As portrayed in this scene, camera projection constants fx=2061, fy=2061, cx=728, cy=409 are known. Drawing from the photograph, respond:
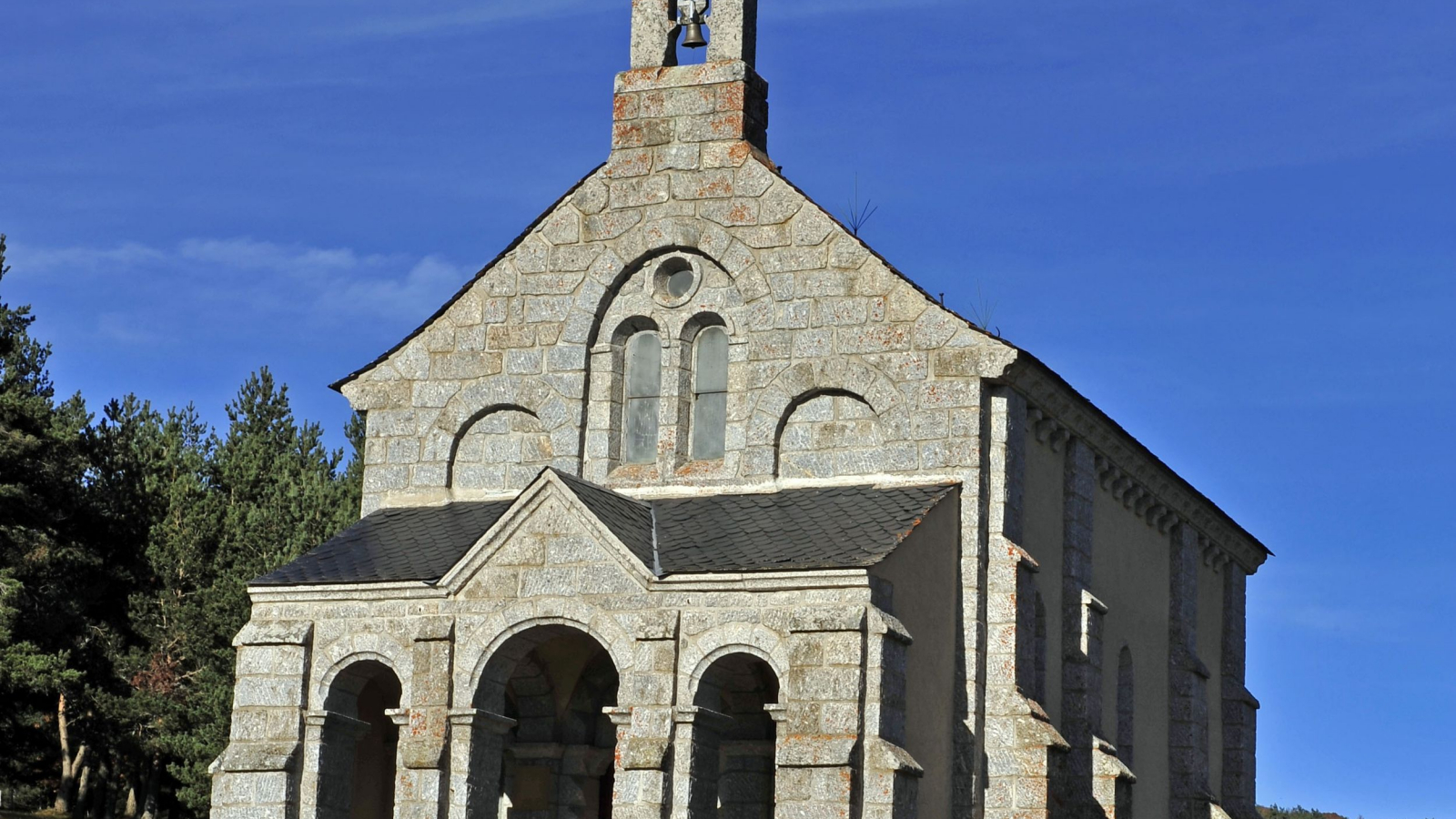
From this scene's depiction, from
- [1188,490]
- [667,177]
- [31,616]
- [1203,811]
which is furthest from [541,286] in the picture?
[31,616]

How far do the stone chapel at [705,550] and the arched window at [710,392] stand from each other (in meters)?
0.04

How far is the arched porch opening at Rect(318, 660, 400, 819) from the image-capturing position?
2264cm

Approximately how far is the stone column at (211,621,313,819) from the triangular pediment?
80.2 inches

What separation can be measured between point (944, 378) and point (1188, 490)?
24.8ft

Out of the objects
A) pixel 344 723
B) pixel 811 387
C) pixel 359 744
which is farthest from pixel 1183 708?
pixel 344 723

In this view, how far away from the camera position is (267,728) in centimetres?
2258

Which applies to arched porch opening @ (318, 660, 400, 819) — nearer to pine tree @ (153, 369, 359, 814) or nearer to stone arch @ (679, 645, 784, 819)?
stone arch @ (679, 645, 784, 819)

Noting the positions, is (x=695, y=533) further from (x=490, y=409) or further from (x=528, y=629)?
(x=490, y=409)

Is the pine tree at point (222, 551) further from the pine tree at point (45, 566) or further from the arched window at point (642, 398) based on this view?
the arched window at point (642, 398)

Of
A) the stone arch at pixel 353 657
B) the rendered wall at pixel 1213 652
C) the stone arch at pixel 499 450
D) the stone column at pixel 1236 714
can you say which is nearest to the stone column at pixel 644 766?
the stone arch at pixel 353 657

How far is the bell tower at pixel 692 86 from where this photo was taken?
25797mm

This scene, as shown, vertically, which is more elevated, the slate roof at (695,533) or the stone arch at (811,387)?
the stone arch at (811,387)

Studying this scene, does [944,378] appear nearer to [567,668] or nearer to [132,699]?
[567,668]

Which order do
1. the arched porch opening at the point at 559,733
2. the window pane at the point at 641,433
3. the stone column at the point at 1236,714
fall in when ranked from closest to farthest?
the arched porch opening at the point at 559,733, the window pane at the point at 641,433, the stone column at the point at 1236,714
